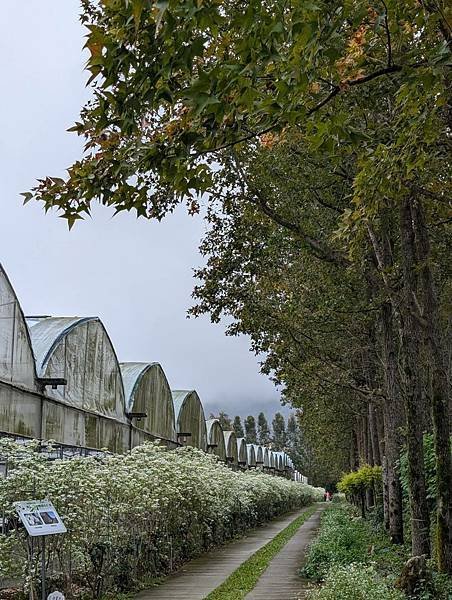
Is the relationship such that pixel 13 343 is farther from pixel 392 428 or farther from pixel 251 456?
pixel 251 456

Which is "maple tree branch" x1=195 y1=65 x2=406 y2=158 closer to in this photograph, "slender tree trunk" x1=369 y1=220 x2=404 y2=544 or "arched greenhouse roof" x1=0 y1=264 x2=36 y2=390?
"arched greenhouse roof" x1=0 y1=264 x2=36 y2=390

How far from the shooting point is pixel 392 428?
1741cm

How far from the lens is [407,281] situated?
10344mm

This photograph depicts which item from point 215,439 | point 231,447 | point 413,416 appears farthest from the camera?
point 231,447

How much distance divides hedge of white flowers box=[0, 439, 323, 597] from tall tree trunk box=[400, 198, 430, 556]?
13.5ft

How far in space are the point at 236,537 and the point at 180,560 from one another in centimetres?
802

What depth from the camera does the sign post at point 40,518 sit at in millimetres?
7797

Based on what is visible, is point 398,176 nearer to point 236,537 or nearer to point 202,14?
point 202,14

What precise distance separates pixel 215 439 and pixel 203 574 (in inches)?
905

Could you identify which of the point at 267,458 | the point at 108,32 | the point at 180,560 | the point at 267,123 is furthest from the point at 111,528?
the point at 267,458

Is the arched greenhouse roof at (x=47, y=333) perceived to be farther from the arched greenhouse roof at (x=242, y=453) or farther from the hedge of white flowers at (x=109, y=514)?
the arched greenhouse roof at (x=242, y=453)

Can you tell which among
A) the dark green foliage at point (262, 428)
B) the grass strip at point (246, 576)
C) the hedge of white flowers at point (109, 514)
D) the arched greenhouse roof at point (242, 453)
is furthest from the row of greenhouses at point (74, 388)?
the dark green foliage at point (262, 428)

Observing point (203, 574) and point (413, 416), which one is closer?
point (413, 416)

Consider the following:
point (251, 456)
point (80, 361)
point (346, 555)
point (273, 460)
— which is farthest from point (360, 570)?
point (273, 460)
